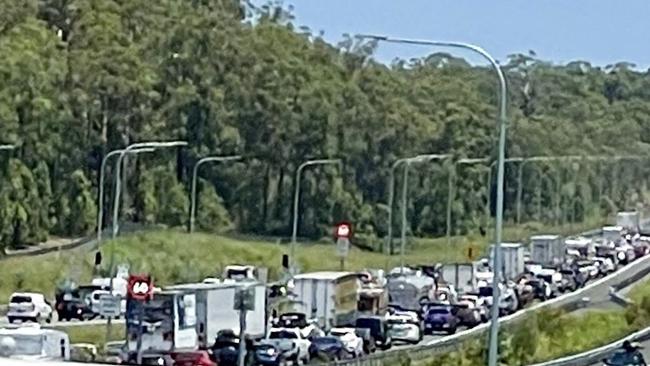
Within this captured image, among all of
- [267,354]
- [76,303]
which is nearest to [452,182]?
[267,354]

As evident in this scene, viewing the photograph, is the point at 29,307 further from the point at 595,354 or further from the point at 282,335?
the point at 595,354

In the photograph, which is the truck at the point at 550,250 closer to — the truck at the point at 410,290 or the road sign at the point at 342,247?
A: the truck at the point at 410,290

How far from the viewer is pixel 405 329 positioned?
15219 millimetres

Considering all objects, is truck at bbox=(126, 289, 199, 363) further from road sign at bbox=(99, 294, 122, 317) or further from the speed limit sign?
road sign at bbox=(99, 294, 122, 317)

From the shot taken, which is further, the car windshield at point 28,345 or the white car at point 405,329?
the white car at point 405,329

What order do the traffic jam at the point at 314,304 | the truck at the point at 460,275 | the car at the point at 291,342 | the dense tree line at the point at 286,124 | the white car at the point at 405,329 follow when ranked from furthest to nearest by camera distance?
1. the white car at the point at 405,329
2. the car at the point at 291,342
3. the truck at the point at 460,275
4. the traffic jam at the point at 314,304
5. the dense tree line at the point at 286,124

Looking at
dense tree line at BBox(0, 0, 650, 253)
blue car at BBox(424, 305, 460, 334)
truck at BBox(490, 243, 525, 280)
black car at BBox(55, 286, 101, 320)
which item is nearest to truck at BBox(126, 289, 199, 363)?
black car at BBox(55, 286, 101, 320)

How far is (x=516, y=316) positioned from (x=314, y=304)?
7.44ft

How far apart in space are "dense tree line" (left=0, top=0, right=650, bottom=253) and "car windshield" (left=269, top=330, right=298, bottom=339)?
1.62 meters

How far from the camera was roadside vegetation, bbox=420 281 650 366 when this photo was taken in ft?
44.1

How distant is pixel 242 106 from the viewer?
1351 centimetres

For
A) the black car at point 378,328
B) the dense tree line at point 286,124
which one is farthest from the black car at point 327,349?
the dense tree line at point 286,124

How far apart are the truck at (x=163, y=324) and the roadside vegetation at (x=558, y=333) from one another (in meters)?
2.23

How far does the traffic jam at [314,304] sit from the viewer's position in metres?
12.7
